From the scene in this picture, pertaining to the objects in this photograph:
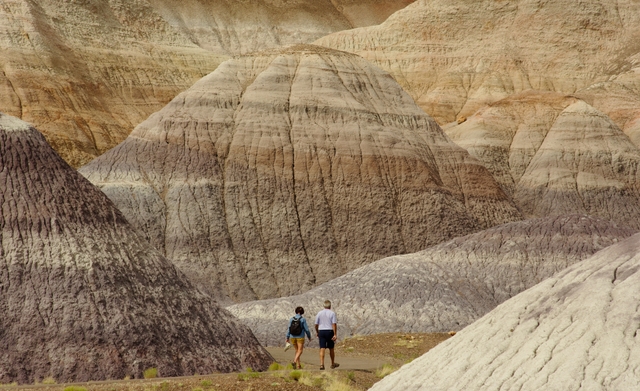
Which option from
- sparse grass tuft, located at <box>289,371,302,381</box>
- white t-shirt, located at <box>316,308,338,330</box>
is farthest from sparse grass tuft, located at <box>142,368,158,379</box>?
white t-shirt, located at <box>316,308,338,330</box>

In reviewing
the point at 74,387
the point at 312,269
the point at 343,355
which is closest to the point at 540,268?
the point at 312,269

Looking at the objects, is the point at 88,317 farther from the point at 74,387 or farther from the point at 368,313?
the point at 368,313

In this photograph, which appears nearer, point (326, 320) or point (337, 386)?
point (337, 386)

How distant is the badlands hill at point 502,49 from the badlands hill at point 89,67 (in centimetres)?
1592

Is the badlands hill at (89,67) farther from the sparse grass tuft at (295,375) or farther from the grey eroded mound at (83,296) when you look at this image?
the sparse grass tuft at (295,375)

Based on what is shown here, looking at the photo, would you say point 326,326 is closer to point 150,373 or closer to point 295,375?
point 295,375

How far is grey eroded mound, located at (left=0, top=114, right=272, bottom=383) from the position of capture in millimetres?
24359

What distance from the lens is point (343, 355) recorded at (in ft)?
110

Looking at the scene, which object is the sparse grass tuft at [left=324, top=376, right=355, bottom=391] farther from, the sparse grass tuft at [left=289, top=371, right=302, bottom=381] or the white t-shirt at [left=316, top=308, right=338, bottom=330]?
the white t-shirt at [left=316, top=308, right=338, bottom=330]

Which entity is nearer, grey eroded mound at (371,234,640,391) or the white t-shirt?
A: grey eroded mound at (371,234,640,391)

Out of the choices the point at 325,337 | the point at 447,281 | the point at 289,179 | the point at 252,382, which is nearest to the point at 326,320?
the point at 325,337

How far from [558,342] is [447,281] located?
2738 cm

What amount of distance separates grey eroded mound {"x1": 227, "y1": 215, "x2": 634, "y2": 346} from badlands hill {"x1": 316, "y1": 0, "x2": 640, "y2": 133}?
4216 centimetres

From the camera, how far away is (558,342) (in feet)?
58.5
